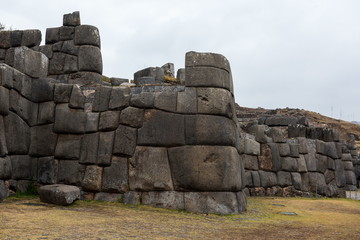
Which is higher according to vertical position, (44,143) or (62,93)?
(62,93)

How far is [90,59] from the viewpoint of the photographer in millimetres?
12297

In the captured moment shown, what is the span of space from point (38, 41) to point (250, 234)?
10018 mm

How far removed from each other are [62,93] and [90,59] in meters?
4.13

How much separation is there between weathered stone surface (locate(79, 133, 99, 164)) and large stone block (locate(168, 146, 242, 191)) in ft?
5.92

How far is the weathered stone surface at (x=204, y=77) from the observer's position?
741 centimetres

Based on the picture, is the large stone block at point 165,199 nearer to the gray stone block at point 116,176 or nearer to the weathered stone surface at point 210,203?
the weathered stone surface at point 210,203

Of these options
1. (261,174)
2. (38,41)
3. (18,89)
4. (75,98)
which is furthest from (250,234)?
(38,41)

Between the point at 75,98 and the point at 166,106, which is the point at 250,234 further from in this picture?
the point at 75,98

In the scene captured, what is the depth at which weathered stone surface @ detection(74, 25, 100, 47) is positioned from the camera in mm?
12445

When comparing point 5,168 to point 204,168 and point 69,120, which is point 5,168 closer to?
point 69,120

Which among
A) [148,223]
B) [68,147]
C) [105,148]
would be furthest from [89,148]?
[148,223]

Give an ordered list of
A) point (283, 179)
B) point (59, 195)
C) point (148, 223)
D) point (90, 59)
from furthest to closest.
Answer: point (283, 179) < point (90, 59) < point (59, 195) < point (148, 223)

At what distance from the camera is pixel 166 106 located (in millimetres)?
7516

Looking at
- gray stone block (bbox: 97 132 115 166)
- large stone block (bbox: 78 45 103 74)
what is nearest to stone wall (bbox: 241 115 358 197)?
gray stone block (bbox: 97 132 115 166)
